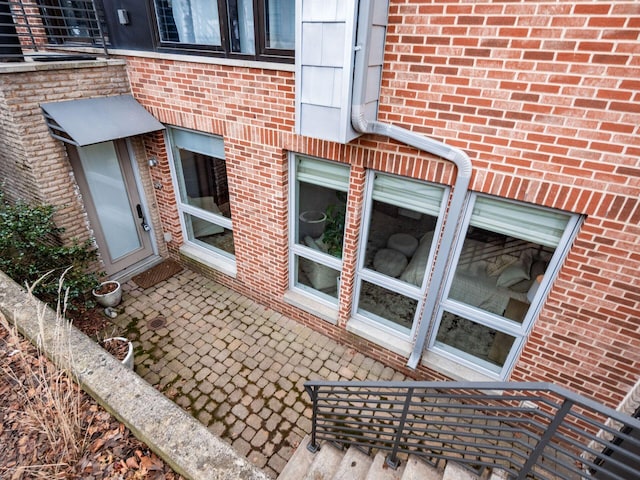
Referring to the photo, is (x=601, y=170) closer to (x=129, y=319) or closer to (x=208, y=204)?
(x=208, y=204)

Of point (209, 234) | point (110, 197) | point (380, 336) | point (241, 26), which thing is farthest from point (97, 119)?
point (380, 336)

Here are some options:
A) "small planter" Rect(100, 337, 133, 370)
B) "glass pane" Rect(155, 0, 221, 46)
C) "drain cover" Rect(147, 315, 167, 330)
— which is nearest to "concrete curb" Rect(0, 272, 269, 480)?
"small planter" Rect(100, 337, 133, 370)

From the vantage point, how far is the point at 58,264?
179 inches

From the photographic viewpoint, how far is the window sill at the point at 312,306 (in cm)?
474

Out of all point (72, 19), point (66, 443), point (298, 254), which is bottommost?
point (298, 254)

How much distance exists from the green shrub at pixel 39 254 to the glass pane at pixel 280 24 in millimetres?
3516

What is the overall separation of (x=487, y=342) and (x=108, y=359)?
3.87 metres

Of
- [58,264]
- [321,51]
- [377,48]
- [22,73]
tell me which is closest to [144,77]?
[22,73]

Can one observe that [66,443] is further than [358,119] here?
No

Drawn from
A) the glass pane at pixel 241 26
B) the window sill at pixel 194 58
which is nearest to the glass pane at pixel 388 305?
the window sill at pixel 194 58

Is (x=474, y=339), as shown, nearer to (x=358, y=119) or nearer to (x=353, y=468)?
(x=353, y=468)

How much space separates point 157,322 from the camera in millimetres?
5027

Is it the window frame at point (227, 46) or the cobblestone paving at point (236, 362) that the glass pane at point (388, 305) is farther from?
the window frame at point (227, 46)

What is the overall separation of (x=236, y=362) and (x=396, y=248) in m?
2.53
